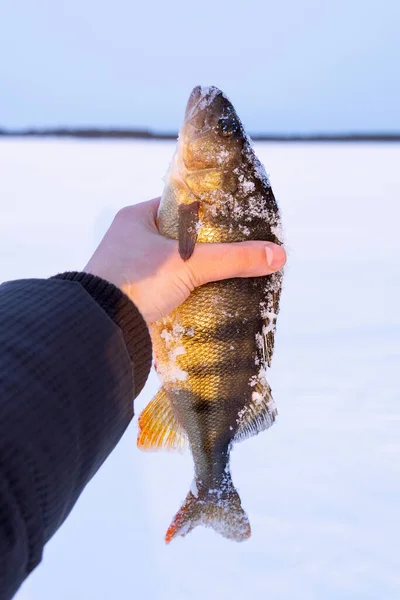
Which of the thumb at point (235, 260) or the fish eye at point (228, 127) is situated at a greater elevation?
the fish eye at point (228, 127)

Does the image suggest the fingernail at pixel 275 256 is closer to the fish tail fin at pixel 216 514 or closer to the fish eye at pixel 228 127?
the fish eye at pixel 228 127

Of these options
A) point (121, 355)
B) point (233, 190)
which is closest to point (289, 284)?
point (233, 190)

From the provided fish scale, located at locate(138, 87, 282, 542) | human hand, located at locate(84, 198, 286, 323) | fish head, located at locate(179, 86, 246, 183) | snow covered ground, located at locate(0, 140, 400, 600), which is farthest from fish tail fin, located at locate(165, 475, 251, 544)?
fish head, located at locate(179, 86, 246, 183)

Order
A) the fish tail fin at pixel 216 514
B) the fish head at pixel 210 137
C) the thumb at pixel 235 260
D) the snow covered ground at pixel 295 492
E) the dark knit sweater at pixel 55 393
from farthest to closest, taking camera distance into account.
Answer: the snow covered ground at pixel 295 492, the fish tail fin at pixel 216 514, the fish head at pixel 210 137, the thumb at pixel 235 260, the dark knit sweater at pixel 55 393

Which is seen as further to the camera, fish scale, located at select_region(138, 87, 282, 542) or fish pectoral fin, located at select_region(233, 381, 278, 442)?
fish pectoral fin, located at select_region(233, 381, 278, 442)

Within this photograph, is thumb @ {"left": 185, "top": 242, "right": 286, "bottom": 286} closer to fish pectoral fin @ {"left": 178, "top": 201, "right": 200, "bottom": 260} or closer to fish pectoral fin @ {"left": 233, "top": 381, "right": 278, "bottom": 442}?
fish pectoral fin @ {"left": 178, "top": 201, "right": 200, "bottom": 260}

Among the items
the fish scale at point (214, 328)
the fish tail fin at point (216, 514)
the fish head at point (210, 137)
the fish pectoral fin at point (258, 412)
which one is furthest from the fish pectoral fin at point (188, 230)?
the fish tail fin at point (216, 514)

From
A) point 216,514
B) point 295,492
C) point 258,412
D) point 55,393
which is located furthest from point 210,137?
point 295,492

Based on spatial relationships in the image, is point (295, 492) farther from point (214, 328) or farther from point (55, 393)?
point (55, 393)
